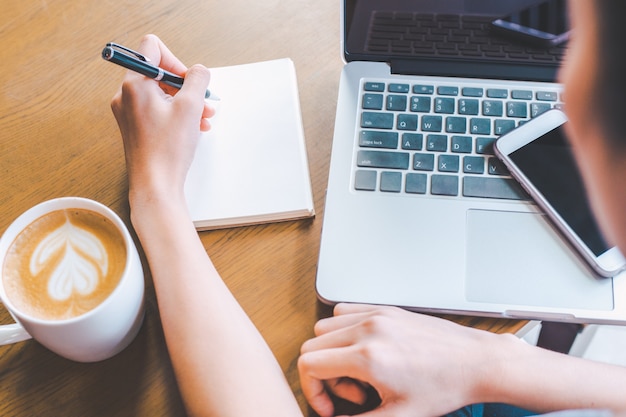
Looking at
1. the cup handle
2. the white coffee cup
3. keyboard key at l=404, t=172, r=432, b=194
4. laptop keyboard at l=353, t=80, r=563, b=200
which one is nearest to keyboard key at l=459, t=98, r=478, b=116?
laptop keyboard at l=353, t=80, r=563, b=200

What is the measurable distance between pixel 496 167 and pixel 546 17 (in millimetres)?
190

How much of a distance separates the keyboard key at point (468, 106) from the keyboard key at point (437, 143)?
0.04m

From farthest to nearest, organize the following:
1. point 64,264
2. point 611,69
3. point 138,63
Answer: point 138,63
point 64,264
point 611,69

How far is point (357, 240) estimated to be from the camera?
A: 1.95 feet

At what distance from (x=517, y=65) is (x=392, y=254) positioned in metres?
0.29

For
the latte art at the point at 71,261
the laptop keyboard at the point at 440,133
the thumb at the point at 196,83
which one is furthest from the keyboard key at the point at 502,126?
the latte art at the point at 71,261

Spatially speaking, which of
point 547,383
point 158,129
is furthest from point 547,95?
point 158,129

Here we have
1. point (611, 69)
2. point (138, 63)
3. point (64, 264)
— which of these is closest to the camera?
point (611, 69)

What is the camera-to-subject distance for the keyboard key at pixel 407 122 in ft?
2.18

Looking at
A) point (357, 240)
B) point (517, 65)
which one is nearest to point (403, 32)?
point (517, 65)

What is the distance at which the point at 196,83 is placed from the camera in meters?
0.63

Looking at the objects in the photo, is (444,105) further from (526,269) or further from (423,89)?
(526,269)

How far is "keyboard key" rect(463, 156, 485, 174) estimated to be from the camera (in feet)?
2.09

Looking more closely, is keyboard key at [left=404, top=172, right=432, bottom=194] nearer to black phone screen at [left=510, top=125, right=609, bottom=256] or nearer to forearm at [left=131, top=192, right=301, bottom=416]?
black phone screen at [left=510, top=125, right=609, bottom=256]
